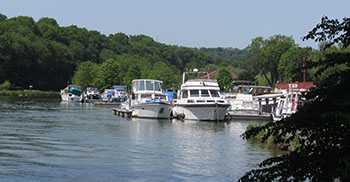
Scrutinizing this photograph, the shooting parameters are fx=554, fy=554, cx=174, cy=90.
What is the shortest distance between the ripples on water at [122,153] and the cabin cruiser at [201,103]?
6.72m

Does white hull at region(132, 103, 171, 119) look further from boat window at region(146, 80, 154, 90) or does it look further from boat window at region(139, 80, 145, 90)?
boat window at region(146, 80, 154, 90)

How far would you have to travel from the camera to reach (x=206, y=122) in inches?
1778

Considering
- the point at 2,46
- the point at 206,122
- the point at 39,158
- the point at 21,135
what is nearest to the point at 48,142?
the point at 21,135

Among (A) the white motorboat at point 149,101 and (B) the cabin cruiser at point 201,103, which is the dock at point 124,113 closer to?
(A) the white motorboat at point 149,101

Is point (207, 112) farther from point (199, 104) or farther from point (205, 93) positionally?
point (205, 93)

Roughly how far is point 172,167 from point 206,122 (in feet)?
79.3

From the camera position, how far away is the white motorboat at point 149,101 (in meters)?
48.2

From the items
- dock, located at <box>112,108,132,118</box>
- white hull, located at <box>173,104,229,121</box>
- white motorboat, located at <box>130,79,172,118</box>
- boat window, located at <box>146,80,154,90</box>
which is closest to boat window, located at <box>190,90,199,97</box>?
white hull, located at <box>173,104,229,121</box>

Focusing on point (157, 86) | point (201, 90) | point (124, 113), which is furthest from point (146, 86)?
point (201, 90)

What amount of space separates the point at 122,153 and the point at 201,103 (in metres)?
21.7

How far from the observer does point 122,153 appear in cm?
2473

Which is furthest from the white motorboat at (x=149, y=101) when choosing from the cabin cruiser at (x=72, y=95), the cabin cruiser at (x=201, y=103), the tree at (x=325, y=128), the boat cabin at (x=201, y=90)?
the cabin cruiser at (x=72, y=95)

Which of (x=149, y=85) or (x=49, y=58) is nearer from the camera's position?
(x=149, y=85)

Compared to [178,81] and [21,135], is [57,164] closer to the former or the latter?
[21,135]
